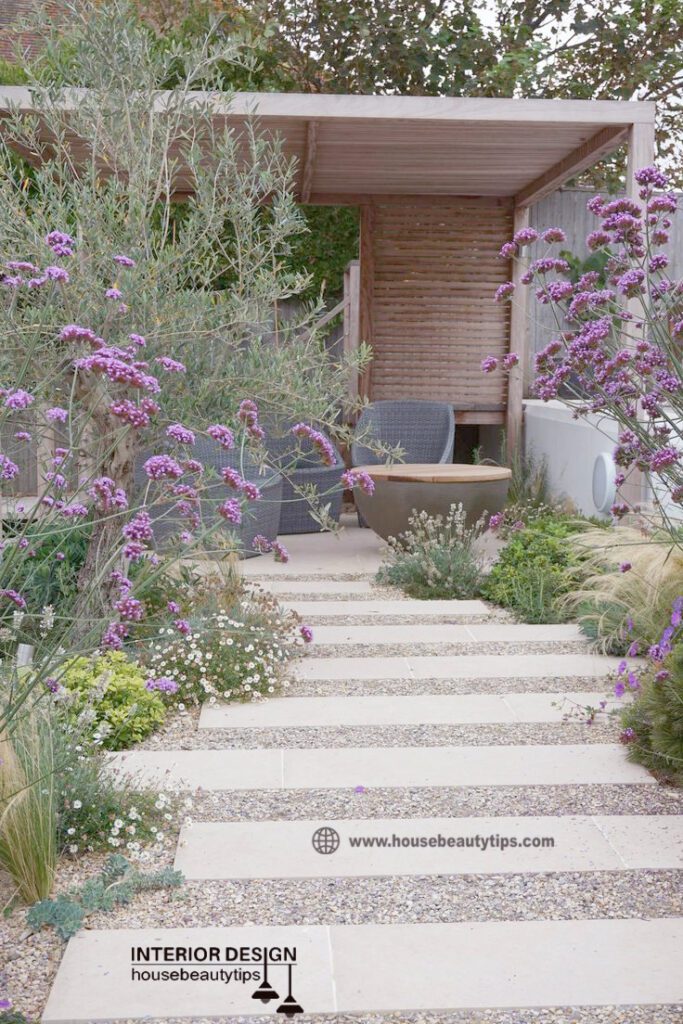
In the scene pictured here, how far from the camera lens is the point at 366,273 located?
32.5 ft

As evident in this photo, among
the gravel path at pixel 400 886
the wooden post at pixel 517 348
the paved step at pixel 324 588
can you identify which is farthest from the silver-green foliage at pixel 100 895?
the wooden post at pixel 517 348

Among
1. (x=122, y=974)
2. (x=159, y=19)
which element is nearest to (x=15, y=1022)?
(x=122, y=974)

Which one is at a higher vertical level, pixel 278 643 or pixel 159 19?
pixel 159 19

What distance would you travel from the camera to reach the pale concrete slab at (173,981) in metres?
2.36

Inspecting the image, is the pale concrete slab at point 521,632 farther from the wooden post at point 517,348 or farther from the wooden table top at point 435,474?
the wooden post at point 517,348

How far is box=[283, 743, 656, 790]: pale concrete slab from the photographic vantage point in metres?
3.66

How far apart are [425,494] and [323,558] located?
91 cm

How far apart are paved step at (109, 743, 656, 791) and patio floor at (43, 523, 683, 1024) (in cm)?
1

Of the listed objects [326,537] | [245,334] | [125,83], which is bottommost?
[326,537]

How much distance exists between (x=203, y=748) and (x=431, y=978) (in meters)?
1.63

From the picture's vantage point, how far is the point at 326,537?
28.1ft

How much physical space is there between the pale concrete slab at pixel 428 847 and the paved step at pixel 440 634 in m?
2.07

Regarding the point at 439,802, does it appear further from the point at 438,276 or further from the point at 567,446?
the point at 438,276

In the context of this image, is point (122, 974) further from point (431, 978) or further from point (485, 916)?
point (485, 916)
